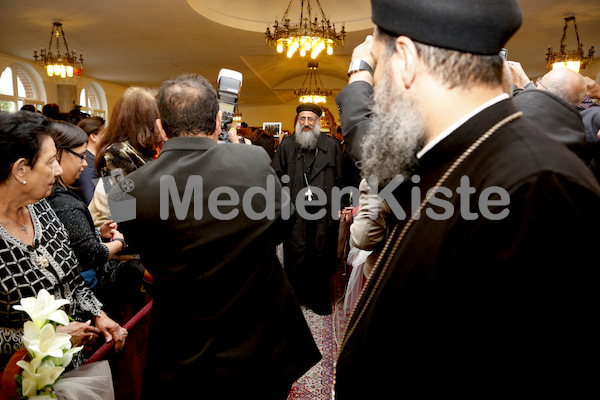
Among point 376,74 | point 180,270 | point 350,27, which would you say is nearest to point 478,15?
point 376,74

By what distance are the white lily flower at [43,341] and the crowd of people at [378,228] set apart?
315 mm

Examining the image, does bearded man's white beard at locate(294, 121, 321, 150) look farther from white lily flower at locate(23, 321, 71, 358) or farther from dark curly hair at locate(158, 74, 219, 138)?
white lily flower at locate(23, 321, 71, 358)

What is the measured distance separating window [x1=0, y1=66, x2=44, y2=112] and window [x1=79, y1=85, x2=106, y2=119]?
2.35 meters

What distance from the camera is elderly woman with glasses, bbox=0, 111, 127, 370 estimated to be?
4.66ft

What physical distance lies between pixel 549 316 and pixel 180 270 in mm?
1231

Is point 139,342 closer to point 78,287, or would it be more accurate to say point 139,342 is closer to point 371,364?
point 78,287

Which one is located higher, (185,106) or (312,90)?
→ (312,90)

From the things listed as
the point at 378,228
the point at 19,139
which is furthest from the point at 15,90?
the point at 378,228

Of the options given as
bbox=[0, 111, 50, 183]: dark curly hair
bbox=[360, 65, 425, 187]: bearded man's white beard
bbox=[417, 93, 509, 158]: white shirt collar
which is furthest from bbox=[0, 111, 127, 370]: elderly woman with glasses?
bbox=[417, 93, 509, 158]: white shirt collar

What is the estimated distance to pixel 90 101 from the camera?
49.3 feet

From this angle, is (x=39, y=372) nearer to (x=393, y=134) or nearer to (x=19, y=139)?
(x=19, y=139)

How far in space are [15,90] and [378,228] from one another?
1312 cm

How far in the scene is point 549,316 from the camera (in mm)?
604

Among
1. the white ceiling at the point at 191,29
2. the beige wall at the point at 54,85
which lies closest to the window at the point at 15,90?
the beige wall at the point at 54,85
